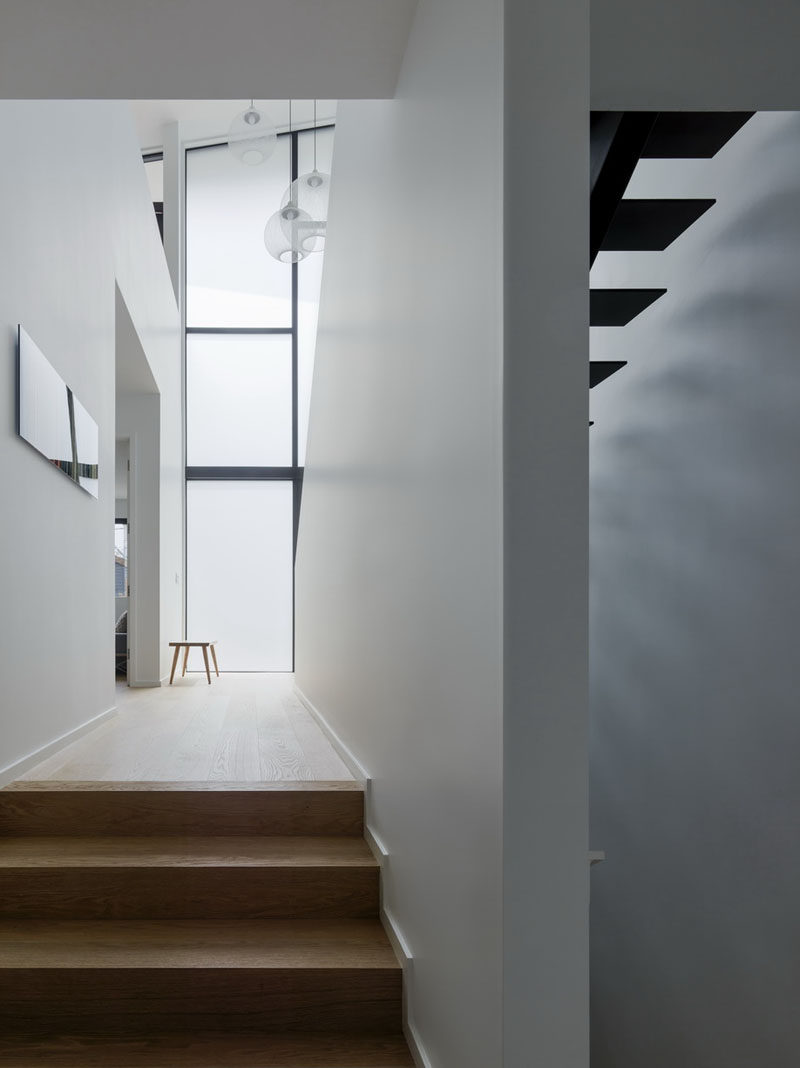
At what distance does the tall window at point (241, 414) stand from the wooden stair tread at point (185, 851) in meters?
7.37

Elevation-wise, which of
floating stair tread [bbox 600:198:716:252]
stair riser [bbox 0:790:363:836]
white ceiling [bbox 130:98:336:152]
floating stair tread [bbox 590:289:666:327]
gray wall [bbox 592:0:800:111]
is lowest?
stair riser [bbox 0:790:363:836]

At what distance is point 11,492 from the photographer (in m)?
3.40

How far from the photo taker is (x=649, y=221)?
9.36ft

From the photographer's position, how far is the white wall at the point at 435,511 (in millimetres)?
1610

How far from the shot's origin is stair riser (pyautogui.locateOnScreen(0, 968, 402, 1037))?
248cm

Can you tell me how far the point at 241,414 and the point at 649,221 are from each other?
8.30m

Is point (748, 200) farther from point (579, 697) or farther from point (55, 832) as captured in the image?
point (55, 832)

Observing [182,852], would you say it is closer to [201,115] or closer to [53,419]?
[53,419]

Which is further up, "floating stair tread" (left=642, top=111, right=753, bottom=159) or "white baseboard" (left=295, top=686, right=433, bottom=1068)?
"floating stair tread" (left=642, top=111, right=753, bottom=159)

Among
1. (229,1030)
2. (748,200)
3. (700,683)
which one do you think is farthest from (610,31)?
(229,1030)

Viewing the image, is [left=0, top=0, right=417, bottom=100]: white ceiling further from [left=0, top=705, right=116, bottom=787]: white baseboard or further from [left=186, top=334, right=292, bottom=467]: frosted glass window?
[left=186, top=334, right=292, bottom=467]: frosted glass window

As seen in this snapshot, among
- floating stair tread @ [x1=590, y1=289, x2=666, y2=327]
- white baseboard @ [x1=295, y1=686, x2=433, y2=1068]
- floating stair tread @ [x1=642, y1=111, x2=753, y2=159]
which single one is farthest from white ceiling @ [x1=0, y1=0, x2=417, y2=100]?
white baseboard @ [x1=295, y1=686, x2=433, y2=1068]

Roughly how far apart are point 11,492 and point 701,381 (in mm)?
2619

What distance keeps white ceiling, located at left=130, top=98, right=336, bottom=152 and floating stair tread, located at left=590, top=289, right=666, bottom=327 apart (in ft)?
25.2
